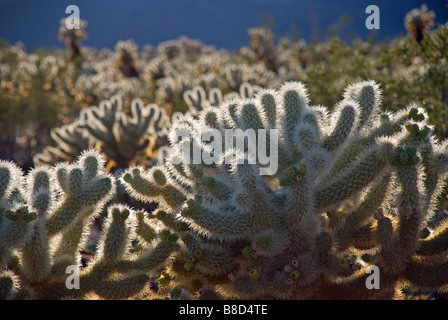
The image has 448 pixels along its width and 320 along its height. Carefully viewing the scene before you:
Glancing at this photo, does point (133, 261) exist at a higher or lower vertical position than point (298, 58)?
lower

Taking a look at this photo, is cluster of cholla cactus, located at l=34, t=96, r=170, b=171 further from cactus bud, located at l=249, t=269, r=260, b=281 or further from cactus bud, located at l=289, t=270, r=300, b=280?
cactus bud, located at l=289, t=270, r=300, b=280

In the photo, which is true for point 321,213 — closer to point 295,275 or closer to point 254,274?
point 295,275

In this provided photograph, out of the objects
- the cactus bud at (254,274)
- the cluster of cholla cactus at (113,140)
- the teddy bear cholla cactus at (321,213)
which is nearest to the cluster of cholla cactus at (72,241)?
the teddy bear cholla cactus at (321,213)

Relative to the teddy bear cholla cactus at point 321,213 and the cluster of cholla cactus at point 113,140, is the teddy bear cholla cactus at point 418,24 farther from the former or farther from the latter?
the teddy bear cholla cactus at point 321,213

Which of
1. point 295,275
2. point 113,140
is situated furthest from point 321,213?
point 113,140

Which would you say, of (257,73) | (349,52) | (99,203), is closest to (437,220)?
(99,203)

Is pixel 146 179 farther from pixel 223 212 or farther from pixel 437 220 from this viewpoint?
pixel 437 220

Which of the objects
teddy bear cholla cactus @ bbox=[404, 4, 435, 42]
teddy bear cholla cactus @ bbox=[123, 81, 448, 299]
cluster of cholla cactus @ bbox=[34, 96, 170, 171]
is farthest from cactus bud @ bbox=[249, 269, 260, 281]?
teddy bear cholla cactus @ bbox=[404, 4, 435, 42]
